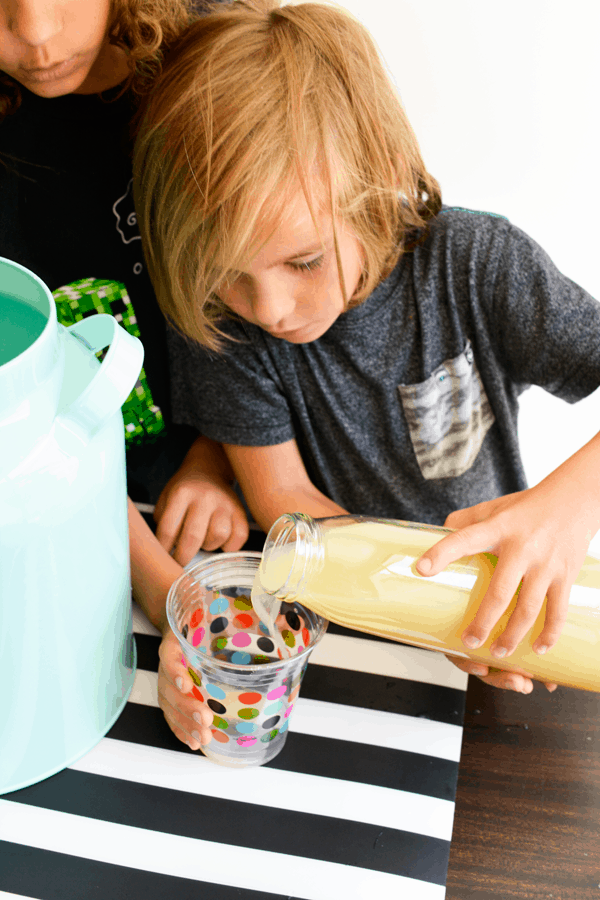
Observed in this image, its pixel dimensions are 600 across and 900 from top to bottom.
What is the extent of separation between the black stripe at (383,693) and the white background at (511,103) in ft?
2.74

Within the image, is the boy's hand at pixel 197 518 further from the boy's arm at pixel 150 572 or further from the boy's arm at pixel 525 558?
the boy's arm at pixel 525 558

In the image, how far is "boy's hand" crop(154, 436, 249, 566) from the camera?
72 cm

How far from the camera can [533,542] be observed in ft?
1.72

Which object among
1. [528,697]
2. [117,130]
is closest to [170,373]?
[117,130]

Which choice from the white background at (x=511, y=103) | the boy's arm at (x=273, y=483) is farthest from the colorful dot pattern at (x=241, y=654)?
the white background at (x=511, y=103)

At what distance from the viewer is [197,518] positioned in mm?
734

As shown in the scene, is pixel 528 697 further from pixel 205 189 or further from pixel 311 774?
pixel 205 189

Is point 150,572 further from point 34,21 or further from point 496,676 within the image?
point 34,21

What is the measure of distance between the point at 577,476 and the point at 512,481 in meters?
0.31

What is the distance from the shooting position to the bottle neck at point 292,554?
488mm

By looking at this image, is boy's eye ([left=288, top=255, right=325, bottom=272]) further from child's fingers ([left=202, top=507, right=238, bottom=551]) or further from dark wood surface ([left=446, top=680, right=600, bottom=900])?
dark wood surface ([left=446, top=680, right=600, bottom=900])

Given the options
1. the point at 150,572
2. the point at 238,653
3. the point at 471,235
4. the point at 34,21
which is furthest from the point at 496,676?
the point at 34,21

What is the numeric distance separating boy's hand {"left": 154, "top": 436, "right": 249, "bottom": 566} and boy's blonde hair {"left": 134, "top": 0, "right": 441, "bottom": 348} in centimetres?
21

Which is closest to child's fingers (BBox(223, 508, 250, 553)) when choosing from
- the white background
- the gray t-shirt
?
the gray t-shirt
